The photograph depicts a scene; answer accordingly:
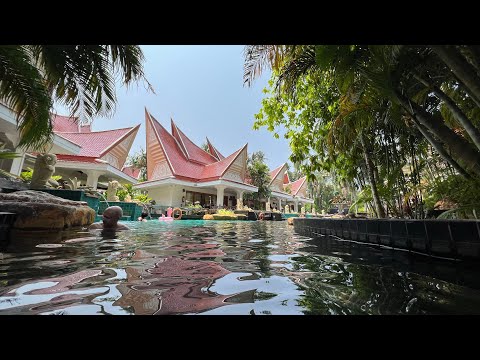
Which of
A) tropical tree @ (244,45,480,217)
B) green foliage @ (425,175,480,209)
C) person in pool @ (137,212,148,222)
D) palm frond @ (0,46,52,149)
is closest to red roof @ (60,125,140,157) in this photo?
person in pool @ (137,212,148,222)

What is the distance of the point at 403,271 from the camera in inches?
85.2

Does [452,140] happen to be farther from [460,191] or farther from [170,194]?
[170,194]

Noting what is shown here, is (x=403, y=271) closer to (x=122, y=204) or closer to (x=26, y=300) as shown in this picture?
(x=26, y=300)

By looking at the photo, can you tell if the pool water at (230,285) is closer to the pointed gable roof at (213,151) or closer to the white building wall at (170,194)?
the white building wall at (170,194)

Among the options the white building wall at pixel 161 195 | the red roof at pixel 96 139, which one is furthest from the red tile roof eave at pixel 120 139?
the white building wall at pixel 161 195

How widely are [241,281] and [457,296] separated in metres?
1.31

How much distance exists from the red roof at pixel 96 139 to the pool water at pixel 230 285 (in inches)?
692

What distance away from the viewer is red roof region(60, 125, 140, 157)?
18156 millimetres

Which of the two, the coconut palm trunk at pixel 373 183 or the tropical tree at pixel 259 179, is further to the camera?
the tropical tree at pixel 259 179

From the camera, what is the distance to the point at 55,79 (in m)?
4.17

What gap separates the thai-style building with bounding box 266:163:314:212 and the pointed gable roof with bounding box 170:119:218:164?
358 inches

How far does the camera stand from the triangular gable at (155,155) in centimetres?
2323

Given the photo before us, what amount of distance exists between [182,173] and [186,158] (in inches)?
128

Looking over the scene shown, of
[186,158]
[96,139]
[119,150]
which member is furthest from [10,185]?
[186,158]
